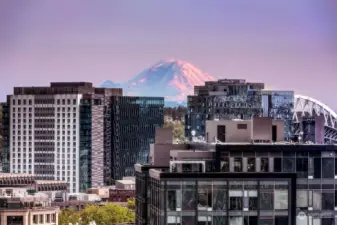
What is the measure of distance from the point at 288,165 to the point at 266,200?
3.86 metres

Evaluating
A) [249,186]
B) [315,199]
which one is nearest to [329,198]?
[315,199]

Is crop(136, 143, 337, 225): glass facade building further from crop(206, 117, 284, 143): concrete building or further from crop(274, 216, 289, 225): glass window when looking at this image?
crop(206, 117, 284, 143): concrete building

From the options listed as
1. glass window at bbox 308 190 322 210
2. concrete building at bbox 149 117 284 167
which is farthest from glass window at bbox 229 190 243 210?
concrete building at bbox 149 117 284 167

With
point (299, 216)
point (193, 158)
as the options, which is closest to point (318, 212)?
point (299, 216)

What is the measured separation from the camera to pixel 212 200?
137 metres

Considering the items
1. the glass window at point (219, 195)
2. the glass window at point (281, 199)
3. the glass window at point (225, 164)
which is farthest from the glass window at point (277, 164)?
the glass window at point (219, 195)

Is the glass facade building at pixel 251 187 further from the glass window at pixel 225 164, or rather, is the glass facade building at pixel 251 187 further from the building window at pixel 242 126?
the building window at pixel 242 126

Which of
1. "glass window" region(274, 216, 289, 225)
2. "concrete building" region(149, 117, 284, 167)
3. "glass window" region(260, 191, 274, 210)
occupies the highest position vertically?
"concrete building" region(149, 117, 284, 167)

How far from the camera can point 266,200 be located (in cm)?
13738

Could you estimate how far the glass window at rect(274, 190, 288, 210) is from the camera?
137625 millimetres

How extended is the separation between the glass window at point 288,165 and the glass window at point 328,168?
2.30 meters

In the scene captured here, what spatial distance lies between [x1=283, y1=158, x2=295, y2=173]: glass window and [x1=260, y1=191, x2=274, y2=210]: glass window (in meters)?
2.86

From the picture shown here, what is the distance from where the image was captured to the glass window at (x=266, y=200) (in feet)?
450

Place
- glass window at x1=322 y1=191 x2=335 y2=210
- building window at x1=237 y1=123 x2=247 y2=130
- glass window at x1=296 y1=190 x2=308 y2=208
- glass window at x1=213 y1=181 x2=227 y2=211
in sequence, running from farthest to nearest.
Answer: building window at x1=237 y1=123 x2=247 y2=130, glass window at x1=322 y1=191 x2=335 y2=210, glass window at x1=296 y1=190 x2=308 y2=208, glass window at x1=213 y1=181 x2=227 y2=211
